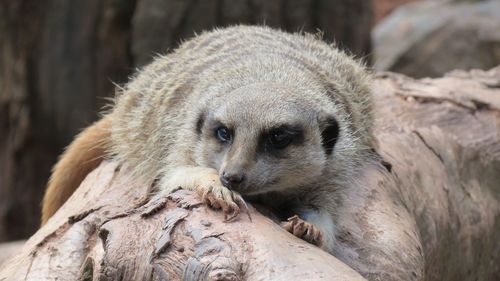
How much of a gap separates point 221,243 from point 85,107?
4.45m

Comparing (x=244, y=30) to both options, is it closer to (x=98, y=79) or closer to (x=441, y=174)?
(x=441, y=174)

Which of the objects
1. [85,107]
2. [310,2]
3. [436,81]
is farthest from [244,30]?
[85,107]

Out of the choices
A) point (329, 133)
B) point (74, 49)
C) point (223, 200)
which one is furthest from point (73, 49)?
point (223, 200)

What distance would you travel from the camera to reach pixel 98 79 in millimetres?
6805

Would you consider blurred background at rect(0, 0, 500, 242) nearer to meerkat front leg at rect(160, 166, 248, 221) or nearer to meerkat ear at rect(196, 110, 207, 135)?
meerkat ear at rect(196, 110, 207, 135)

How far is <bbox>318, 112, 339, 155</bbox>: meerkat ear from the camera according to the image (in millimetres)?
3678

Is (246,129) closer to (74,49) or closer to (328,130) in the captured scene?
(328,130)

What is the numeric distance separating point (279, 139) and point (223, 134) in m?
0.22

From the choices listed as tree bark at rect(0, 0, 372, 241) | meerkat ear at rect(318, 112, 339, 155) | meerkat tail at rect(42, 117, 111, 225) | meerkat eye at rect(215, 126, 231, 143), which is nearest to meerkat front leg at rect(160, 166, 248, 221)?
meerkat eye at rect(215, 126, 231, 143)

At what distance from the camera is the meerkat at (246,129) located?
11.0ft

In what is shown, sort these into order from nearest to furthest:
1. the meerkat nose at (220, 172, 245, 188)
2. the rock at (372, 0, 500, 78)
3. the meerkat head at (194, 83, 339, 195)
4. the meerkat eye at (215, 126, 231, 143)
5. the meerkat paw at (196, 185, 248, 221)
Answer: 1. the meerkat paw at (196, 185, 248, 221)
2. the meerkat nose at (220, 172, 245, 188)
3. the meerkat head at (194, 83, 339, 195)
4. the meerkat eye at (215, 126, 231, 143)
5. the rock at (372, 0, 500, 78)

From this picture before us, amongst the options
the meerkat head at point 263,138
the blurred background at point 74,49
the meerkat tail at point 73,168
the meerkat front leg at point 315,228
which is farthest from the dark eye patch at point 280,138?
the blurred background at point 74,49

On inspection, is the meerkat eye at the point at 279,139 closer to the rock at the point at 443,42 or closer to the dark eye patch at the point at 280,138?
the dark eye patch at the point at 280,138

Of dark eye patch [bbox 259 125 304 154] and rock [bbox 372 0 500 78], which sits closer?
dark eye patch [bbox 259 125 304 154]
